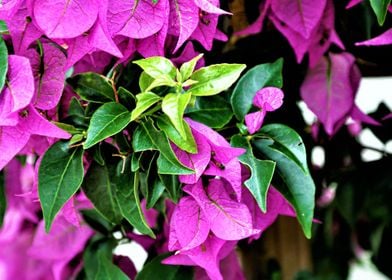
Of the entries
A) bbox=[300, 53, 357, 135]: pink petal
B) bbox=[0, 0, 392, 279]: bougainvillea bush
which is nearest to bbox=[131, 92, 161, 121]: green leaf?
bbox=[0, 0, 392, 279]: bougainvillea bush

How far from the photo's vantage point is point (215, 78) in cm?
48

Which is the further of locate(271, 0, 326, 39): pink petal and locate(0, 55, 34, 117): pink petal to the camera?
locate(271, 0, 326, 39): pink petal

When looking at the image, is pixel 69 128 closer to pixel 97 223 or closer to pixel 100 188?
pixel 100 188

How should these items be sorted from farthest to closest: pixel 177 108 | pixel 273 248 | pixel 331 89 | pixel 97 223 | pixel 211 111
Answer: pixel 273 248
pixel 97 223
pixel 331 89
pixel 211 111
pixel 177 108

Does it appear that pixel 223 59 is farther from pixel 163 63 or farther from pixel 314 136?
pixel 163 63

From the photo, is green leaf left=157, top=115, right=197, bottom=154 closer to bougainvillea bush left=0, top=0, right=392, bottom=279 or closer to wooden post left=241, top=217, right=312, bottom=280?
bougainvillea bush left=0, top=0, right=392, bottom=279

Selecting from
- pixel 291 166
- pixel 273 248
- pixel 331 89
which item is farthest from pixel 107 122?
pixel 273 248

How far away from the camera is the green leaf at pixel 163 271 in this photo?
0.65 metres

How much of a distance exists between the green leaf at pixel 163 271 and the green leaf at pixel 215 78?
22 centimetres

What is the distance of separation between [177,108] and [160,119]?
0.05 m

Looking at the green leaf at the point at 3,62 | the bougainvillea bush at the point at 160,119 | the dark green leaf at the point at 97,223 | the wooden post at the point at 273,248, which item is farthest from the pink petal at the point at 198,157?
the wooden post at the point at 273,248

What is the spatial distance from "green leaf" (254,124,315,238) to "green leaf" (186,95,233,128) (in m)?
0.03

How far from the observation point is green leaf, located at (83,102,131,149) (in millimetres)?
491

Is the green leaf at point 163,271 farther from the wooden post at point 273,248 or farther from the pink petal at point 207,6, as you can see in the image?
the wooden post at point 273,248
